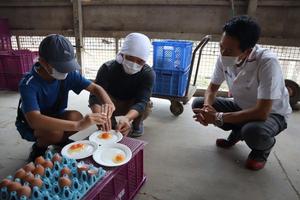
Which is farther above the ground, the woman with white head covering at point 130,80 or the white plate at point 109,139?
the woman with white head covering at point 130,80

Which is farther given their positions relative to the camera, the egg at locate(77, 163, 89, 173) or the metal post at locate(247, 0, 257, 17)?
the metal post at locate(247, 0, 257, 17)

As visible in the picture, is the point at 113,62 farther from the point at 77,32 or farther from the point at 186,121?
the point at 77,32

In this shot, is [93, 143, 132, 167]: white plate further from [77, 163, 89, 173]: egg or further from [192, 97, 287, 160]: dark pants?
[192, 97, 287, 160]: dark pants

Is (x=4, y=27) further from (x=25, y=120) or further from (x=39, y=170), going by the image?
(x=39, y=170)

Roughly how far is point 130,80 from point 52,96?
0.73 metres

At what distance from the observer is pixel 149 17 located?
3.49 meters

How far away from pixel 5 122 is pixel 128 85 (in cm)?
154

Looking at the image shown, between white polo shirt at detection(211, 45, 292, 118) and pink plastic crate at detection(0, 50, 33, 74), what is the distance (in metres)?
3.02

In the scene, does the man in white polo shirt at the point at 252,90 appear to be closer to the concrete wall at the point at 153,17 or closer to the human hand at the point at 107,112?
the human hand at the point at 107,112

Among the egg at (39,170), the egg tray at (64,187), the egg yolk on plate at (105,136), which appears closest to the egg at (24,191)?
the egg tray at (64,187)

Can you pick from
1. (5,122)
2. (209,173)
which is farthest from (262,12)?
(5,122)

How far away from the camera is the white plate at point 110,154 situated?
1355 mm

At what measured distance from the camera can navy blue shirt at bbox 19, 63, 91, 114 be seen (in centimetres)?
150

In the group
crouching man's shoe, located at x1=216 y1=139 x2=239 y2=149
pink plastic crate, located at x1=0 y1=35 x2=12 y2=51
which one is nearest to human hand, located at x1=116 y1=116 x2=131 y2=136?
crouching man's shoe, located at x1=216 y1=139 x2=239 y2=149
